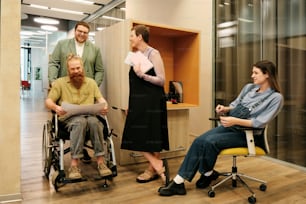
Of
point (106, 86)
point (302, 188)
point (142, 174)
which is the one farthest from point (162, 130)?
point (302, 188)

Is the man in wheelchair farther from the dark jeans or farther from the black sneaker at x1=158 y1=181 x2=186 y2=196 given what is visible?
the dark jeans

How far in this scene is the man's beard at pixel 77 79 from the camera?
273 cm

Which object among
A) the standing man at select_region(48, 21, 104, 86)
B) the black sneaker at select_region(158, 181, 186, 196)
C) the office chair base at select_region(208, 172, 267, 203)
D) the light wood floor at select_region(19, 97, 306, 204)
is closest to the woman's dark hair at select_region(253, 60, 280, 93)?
the office chair base at select_region(208, 172, 267, 203)

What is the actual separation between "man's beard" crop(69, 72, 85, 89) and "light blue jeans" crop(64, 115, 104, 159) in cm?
32

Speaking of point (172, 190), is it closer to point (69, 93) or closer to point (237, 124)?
point (237, 124)

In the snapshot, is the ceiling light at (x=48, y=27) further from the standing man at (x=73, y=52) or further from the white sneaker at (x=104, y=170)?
the white sneaker at (x=104, y=170)

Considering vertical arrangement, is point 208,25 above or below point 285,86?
above

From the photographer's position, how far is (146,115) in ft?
9.04

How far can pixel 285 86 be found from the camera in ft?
11.2

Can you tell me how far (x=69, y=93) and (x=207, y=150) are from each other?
1.32m

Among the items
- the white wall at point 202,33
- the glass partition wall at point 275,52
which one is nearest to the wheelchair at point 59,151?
the glass partition wall at point 275,52

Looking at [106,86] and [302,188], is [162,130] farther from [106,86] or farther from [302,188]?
[302,188]

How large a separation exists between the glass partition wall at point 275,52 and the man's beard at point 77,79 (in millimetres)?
2213

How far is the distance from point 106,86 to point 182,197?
5.43 ft
